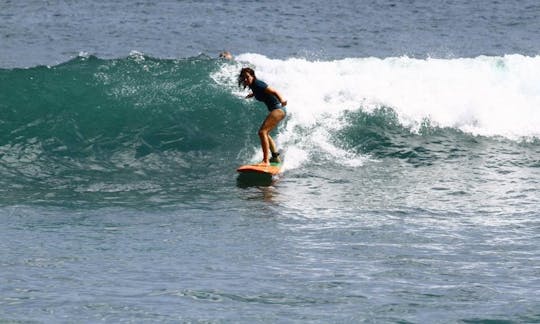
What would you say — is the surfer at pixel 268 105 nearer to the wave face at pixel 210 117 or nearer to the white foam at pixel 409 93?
the wave face at pixel 210 117

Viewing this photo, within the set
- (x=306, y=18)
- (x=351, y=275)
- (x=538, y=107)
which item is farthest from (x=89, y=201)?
(x=306, y=18)

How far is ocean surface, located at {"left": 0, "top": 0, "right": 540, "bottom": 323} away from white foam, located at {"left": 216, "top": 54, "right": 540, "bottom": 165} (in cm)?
5

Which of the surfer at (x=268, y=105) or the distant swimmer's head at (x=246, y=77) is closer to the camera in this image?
the distant swimmer's head at (x=246, y=77)

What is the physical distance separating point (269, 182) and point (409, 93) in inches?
225

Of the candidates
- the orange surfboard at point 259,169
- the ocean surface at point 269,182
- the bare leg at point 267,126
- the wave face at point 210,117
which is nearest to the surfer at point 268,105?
the bare leg at point 267,126

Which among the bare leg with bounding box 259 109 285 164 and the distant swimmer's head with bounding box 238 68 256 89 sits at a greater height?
the distant swimmer's head with bounding box 238 68 256 89

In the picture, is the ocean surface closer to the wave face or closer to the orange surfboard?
the wave face

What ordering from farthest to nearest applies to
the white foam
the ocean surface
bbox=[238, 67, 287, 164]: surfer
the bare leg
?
the white foam → the bare leg → bbox=[238, 67, 287, 164]: surfer → the ocean surface

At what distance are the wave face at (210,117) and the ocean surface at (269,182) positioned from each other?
0.04 metres

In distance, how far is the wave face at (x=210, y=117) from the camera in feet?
53.5

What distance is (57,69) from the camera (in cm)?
2044

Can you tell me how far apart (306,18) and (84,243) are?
19540 mm

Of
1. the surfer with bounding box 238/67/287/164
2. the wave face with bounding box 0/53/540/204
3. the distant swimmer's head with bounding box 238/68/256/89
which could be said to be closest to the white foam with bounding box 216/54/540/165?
the wave face with bounding box 0/53/540/204

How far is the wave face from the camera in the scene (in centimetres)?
1630
